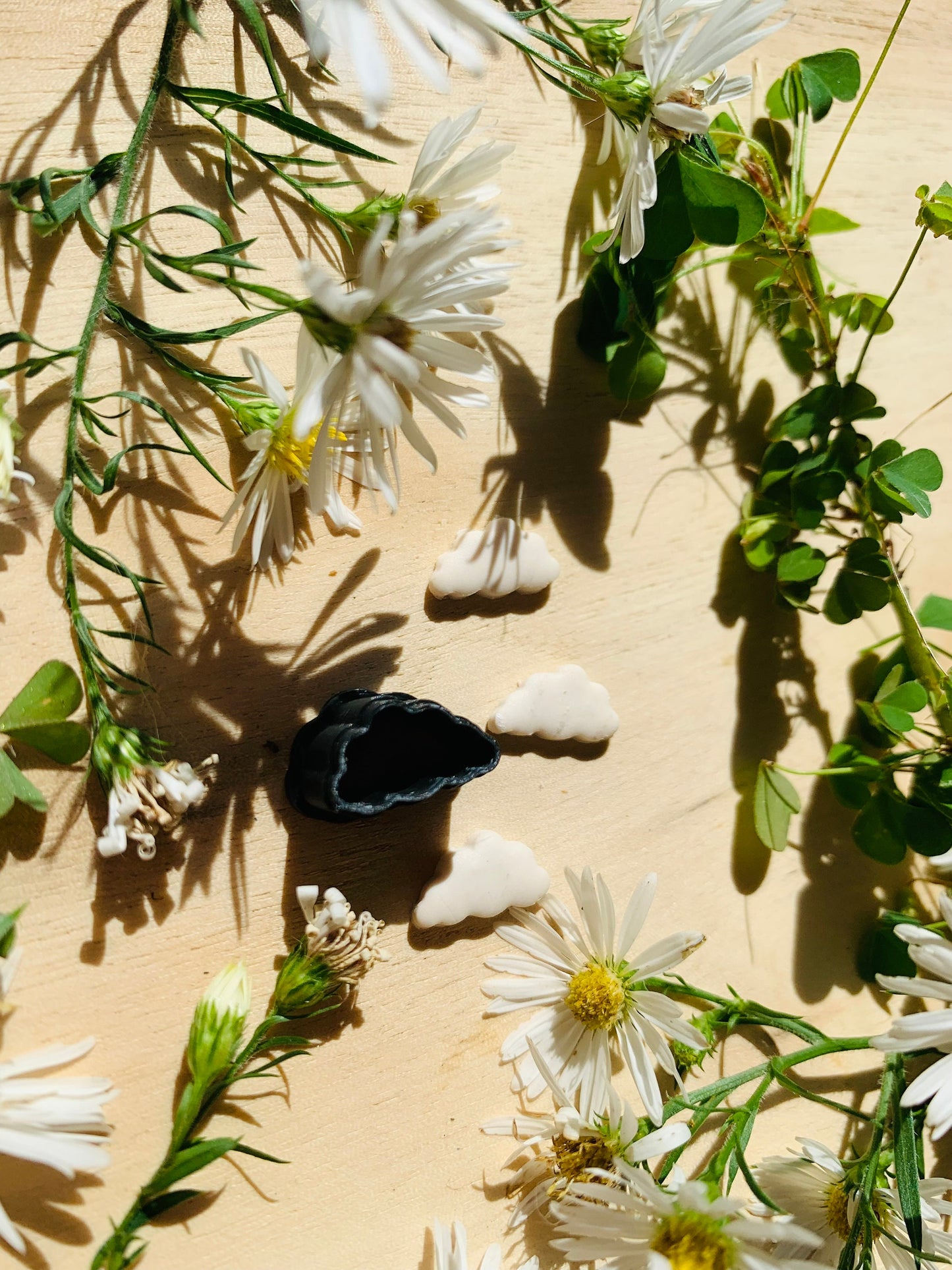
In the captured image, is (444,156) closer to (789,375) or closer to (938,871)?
(789,375)

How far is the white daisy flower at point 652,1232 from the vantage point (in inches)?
21.9

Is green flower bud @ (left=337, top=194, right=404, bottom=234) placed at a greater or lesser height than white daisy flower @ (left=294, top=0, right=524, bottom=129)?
lesser

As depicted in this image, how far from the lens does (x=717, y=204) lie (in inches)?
23.3

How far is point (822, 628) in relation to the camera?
76 cm

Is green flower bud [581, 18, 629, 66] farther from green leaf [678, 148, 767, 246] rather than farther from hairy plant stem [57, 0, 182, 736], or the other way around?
hairy plant stem [57, 0, 182, 736]

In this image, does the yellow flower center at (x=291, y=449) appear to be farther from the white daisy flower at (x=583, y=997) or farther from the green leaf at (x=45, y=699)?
the white daisy flower at (x=583, y=997)

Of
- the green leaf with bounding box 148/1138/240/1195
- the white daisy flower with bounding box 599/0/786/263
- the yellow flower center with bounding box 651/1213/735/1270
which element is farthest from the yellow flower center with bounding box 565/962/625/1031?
the white daisy flower with bounding box 599/0/786/263

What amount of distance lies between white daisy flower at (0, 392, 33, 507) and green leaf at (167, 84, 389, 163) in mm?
209

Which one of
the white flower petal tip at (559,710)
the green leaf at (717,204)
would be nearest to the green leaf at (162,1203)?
the white flower petal tip at (559,710)

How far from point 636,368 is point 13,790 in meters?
0.48

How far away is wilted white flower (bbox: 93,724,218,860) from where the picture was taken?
1.77ft

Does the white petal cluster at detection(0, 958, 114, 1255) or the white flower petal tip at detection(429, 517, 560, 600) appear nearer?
the white petal cluster at detection(0, 958, 114, 1255)

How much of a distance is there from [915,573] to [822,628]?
0.10 m

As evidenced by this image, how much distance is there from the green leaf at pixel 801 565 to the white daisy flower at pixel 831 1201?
1.23 ft
